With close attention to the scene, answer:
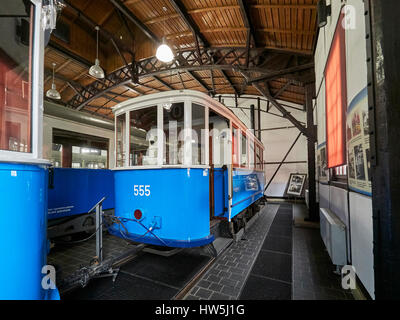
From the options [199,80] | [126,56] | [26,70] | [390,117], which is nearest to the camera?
[390,117]

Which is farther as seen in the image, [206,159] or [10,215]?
[206,159]

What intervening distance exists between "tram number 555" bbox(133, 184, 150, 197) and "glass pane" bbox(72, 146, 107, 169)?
2990 millimetres

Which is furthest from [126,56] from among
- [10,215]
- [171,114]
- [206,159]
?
[10,215]

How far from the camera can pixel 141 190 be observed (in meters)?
3.08

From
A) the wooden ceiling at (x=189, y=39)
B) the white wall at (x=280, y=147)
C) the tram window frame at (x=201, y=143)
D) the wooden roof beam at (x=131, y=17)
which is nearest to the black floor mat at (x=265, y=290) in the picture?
the tram window frame at (x=201, y=143)

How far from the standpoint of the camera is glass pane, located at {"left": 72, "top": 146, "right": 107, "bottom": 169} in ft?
17.7

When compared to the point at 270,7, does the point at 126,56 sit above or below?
above

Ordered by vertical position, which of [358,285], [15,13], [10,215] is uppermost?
[15,13]

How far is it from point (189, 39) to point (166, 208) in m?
6.66

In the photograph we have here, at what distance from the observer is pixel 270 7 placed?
15.9ft

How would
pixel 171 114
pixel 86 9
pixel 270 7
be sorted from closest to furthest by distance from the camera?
pixel 171 114 → pixel 270 7 → pixel 86 9

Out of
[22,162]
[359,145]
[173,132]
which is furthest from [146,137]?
[359,145]
